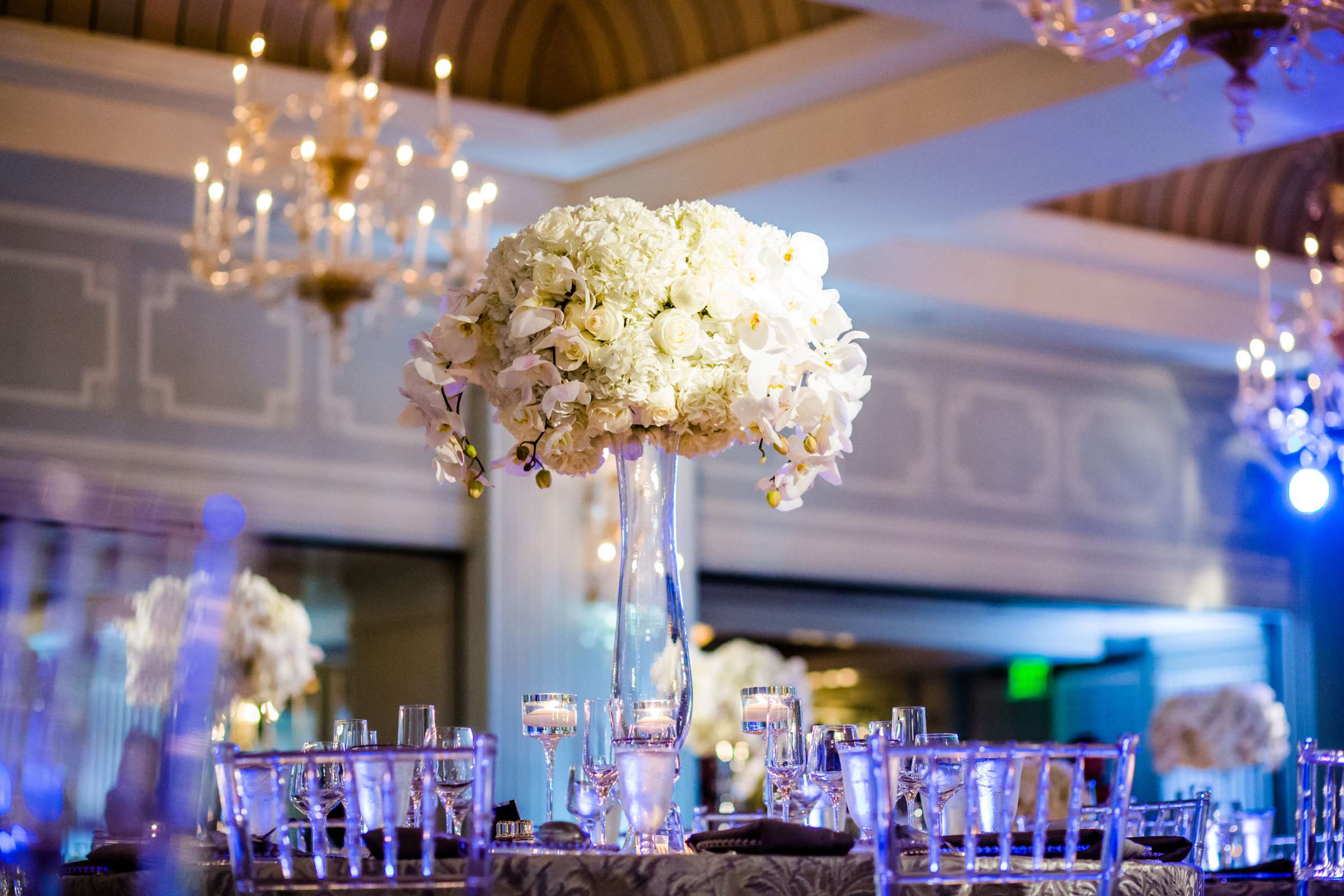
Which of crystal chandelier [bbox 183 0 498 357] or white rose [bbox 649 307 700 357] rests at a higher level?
crystal chandelier [bbox 183 0 498 357]

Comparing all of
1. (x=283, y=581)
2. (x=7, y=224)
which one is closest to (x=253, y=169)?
(x=7, y=224)

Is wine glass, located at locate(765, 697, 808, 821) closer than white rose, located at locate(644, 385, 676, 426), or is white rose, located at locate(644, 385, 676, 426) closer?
white rose, located at locate(644, 385, 676, 426)

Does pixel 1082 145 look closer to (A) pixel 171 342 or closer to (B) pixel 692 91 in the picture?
(B) pixel 692 91

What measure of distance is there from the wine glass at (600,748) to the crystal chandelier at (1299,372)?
4.65 metres

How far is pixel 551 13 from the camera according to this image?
23.6ft

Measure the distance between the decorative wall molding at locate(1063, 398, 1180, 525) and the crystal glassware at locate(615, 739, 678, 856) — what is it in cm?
725

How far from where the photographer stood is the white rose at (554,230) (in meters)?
2.76

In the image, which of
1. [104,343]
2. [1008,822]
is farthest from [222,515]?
[1008,822]

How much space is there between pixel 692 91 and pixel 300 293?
206 centimetres

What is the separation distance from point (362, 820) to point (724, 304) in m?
0.93

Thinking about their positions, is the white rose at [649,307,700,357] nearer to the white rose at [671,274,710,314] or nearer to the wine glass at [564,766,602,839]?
the white rose at [671,274,710,314]

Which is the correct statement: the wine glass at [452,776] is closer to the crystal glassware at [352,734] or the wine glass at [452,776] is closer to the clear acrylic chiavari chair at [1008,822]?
the crystal glassware at [352,734]

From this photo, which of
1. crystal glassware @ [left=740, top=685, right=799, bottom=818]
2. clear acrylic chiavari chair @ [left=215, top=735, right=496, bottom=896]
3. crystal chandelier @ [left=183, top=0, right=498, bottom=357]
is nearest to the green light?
crystal chandelier @ [left=183, top=0, right=498, bottom=357]

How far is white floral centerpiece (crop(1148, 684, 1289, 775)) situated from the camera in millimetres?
8070
